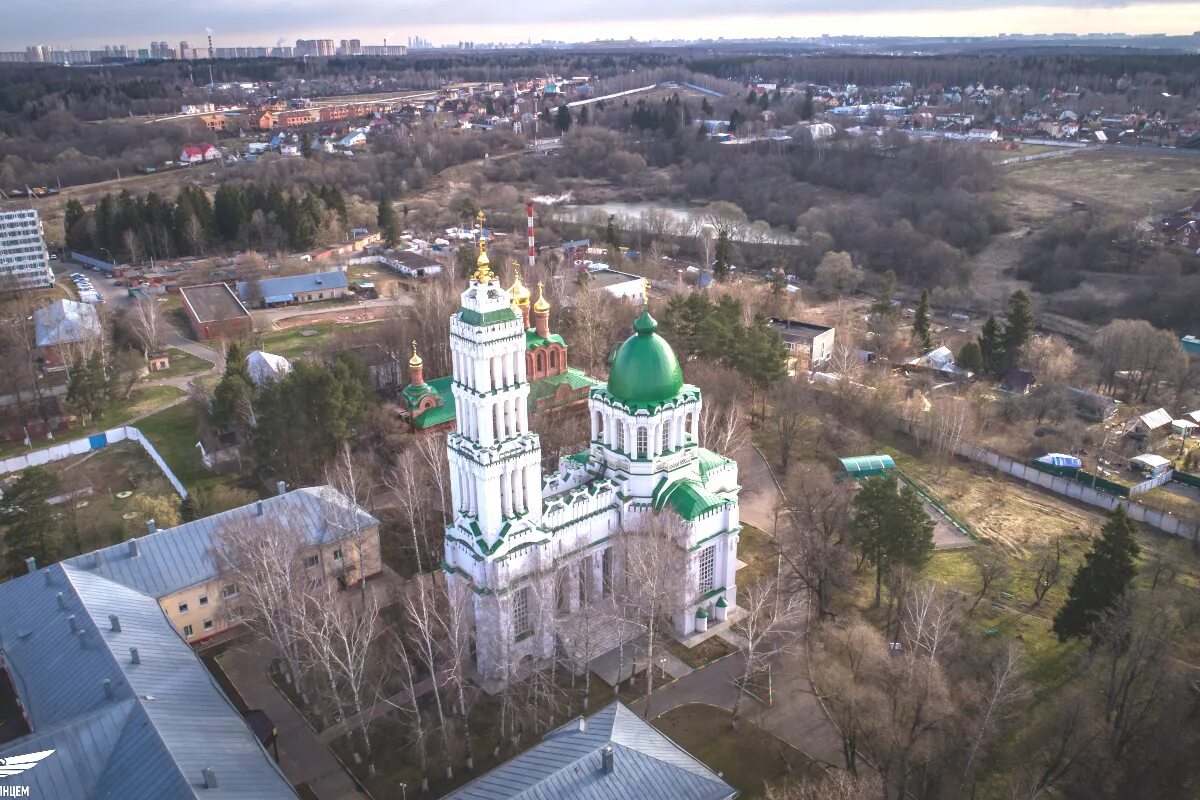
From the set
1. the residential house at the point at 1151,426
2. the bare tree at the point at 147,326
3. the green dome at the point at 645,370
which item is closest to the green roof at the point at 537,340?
the green dome at the point at 645,370

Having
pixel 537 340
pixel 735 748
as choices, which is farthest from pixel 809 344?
pixel 735 748

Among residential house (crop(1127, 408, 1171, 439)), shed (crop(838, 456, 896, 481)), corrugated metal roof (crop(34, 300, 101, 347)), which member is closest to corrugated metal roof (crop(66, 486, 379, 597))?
shed (crop(838, 456, 896, 481))

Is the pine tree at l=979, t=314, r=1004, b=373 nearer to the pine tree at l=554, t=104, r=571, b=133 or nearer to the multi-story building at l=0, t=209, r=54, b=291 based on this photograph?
the multi-story building at l=0, t=209, r=54, b=291

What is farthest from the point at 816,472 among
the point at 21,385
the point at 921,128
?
the point at 921,128

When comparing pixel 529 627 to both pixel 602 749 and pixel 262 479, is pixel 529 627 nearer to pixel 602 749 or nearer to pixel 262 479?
pixel 602 749

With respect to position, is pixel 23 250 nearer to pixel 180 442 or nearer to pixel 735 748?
pixel 180 442

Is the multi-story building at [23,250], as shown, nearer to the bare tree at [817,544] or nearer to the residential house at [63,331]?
the residential house at [63,331]
